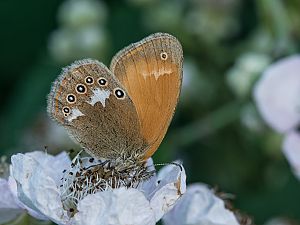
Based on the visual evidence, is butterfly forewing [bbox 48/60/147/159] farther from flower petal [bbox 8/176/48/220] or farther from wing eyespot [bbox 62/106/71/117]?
flower petal [bbox 8/176/48/220]

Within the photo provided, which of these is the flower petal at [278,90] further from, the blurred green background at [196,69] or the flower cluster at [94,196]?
the flower cluster at [94,196]

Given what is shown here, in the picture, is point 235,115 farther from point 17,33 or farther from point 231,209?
point 17,33

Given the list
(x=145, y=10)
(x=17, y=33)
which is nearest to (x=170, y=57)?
(x=145, y=10)

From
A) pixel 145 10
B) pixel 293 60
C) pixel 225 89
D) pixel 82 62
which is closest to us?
pixel 82 62

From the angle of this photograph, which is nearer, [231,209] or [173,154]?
[231,209]

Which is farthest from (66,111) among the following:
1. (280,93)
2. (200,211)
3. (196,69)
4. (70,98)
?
(196,69)

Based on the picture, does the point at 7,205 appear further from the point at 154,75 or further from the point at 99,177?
the point at 154,75

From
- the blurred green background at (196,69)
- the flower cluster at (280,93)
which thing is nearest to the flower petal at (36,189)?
the blurred green background at (196,69)
